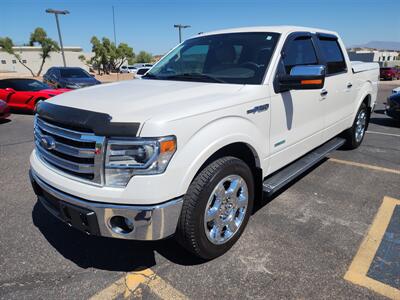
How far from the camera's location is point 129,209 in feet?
7.10

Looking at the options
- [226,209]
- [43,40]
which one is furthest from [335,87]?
[43,40]

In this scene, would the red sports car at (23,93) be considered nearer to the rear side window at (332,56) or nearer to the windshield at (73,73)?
the windshield at (73,73)

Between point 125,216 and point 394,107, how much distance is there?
339 inches

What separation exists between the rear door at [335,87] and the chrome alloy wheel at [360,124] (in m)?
0.77

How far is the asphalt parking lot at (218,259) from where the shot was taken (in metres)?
2.48

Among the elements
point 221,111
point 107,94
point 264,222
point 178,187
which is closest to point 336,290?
point 264,222

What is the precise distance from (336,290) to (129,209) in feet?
5.49

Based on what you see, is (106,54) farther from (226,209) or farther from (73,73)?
(226,209)

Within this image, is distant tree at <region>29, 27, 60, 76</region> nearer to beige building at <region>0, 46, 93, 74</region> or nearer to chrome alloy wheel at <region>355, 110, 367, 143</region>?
beige building at <region>0, 46, 93, 74</region>

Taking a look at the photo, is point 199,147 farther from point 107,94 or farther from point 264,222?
point 264,222

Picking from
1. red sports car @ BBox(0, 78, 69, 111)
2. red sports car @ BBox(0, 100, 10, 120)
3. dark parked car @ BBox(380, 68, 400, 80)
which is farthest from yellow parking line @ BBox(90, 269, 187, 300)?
dark parked car @ BBox(380, 68, 400, 80)

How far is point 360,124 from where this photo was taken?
19.6 feet

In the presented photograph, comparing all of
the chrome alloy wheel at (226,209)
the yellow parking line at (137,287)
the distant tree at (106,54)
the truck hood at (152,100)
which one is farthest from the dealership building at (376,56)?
the yellow parking line at (137,287)

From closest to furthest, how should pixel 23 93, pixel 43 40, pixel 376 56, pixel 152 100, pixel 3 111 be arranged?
pixel 152 100 → pixel 3 111 → pixel 23 93 → pixel 43 40 → pixel 376 56
